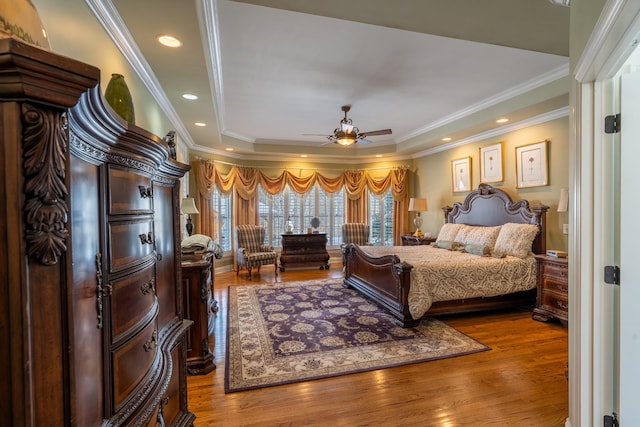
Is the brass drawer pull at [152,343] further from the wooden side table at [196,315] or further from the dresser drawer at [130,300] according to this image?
the wooden side table at [196,315]

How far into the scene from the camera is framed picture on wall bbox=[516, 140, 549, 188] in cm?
438

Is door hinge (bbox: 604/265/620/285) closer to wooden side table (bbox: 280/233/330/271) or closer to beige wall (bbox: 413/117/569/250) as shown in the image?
beige wall (bbox: 413/117/569/250)

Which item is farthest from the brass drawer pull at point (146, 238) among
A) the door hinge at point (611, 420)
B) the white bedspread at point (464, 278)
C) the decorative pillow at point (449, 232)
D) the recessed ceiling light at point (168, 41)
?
the decorative pillow at point (449, 232)

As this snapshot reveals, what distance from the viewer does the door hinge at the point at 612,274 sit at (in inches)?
62.2

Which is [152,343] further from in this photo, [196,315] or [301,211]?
[301,211]

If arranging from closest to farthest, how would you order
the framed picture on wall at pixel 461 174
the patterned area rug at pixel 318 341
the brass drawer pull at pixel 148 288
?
the brass drawer pull at pixel 148 288 → the patterned area rug at pixel 318 341 → the framed picture on wall at pixel 461 174

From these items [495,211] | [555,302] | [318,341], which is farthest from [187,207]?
[555,302]

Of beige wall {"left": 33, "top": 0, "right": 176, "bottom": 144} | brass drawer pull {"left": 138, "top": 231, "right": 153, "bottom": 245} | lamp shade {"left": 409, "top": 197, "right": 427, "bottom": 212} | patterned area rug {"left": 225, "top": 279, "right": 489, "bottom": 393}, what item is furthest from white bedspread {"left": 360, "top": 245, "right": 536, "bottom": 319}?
beige wall {"left": 33, "top": 0, "right": 176, "bottom": 144}

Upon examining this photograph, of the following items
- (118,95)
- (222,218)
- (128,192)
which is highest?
(118,95)

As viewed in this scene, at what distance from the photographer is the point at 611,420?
1604 millimetres

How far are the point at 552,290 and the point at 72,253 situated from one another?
450cm

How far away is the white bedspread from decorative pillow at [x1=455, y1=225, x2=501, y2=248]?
56 centimetres

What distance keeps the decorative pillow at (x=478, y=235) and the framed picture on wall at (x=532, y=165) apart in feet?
2.56

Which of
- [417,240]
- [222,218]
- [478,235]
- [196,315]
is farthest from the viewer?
[222,218]
